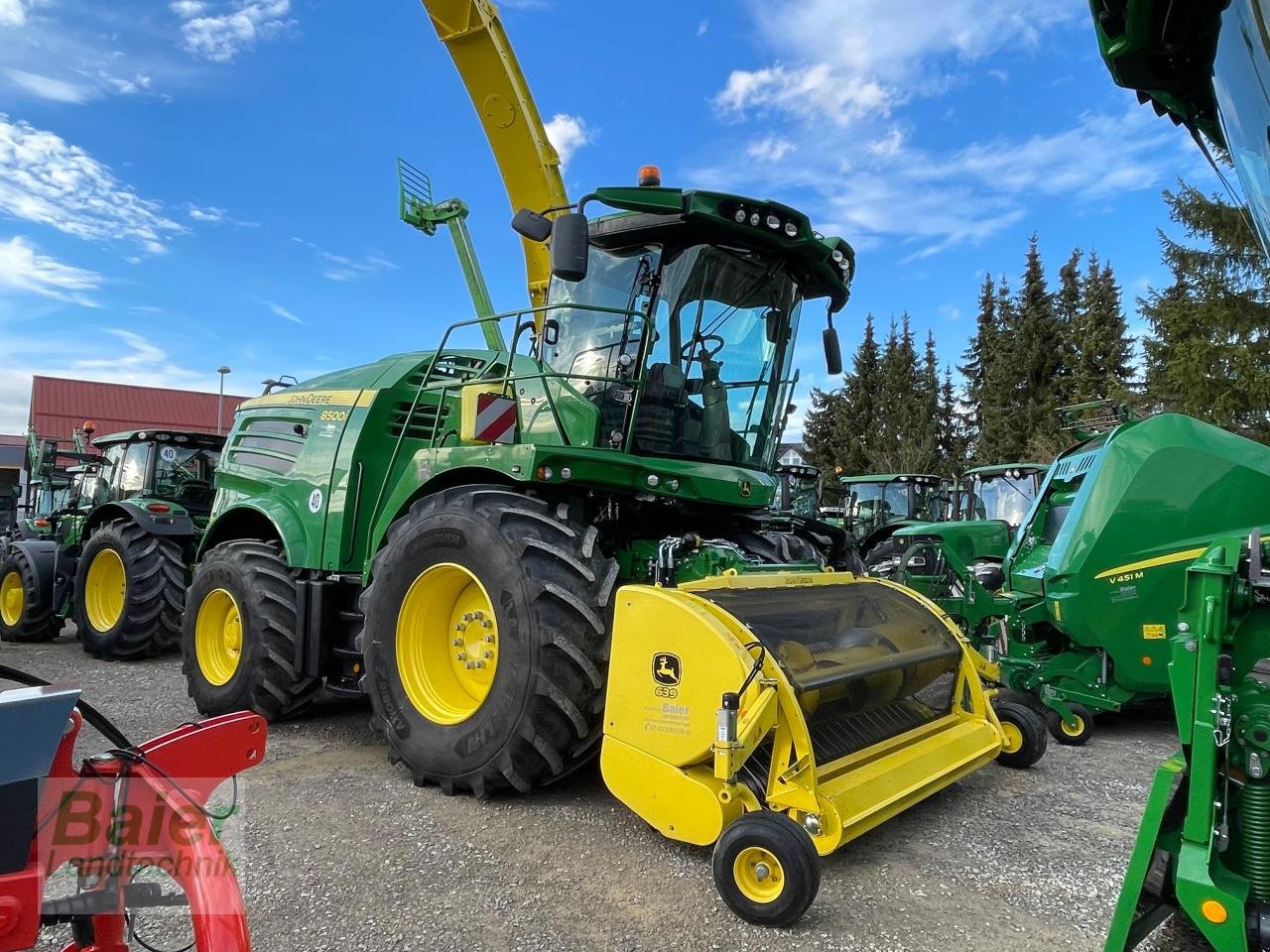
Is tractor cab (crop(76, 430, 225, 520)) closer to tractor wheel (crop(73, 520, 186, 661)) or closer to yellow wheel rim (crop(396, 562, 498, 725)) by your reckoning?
tractor wheel (crop(73, 520, 186, 661))

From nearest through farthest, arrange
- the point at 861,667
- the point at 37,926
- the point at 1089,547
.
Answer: the point at 37,926, the point at 861,667, the point at 1089,547

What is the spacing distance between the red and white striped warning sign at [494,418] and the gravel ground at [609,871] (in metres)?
1.71

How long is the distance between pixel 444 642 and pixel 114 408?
125ft

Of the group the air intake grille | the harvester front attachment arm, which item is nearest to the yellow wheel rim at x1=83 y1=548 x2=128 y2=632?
the air intake grille

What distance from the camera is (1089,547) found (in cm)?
505

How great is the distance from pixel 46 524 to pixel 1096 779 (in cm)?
1339

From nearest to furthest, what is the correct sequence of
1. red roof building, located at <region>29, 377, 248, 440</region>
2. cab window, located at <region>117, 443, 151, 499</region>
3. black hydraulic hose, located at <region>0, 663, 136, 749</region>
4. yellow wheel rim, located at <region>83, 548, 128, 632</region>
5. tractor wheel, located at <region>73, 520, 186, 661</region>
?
black hydraulic hose, located at <region>0, 663, 136, 749</region>
tractor wheel, located at <region>73, 520, 186, 661</region>
yellow wheel rim, located at <region>83, 548, 128, 632</region>
cab window, located at <region>117, 443, 151, 499</region>
red roof building, located at <region>29, 377, 248, 440</region>

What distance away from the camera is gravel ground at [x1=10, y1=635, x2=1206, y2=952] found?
2.59 m

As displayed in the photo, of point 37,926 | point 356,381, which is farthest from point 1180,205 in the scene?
point 37,926

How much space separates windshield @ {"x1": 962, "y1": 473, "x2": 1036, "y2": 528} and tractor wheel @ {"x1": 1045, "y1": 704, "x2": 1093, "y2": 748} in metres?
5.80

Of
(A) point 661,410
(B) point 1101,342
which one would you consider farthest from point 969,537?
(B) point 1101,342

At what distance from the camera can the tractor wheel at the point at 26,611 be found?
9289 millimetres

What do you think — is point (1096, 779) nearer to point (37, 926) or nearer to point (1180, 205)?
point (37, 926)

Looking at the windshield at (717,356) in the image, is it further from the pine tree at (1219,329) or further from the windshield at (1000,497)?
the pine tree at (1219,329)
